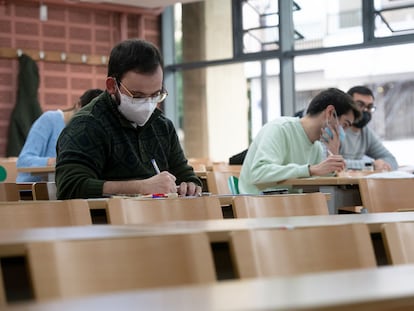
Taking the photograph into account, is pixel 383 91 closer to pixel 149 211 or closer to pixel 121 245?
pixel 149 211

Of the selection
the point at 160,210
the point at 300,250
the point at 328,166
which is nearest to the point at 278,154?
the point at 328,166

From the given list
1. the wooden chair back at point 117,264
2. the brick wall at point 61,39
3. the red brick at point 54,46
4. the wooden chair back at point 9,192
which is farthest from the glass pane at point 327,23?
the wooden chair back at point 117,264

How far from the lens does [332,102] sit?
494cm

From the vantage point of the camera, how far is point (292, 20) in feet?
30.8

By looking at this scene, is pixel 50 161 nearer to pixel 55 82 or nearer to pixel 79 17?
pixel 55 82

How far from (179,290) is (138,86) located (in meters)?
2.52

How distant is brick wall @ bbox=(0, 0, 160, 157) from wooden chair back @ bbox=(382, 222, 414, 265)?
8089 mm

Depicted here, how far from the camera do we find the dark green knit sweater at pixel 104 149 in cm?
349

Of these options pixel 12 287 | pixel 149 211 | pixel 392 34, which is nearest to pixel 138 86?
pixel 149 211

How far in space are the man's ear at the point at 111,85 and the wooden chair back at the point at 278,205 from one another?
37.1 inches

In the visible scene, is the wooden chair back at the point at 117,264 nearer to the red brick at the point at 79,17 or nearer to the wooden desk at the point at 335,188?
the wooden desk at the point at 335,188

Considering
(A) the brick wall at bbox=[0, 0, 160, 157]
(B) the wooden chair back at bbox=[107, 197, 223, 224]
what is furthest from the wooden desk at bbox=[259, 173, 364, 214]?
(A) the brick wall at bbox=[0, 0, 160, 157]

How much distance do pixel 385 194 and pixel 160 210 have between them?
1.76 meters

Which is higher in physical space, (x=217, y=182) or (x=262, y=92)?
(x=262, y=92)
